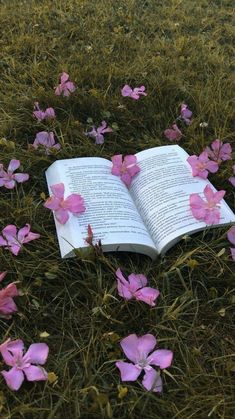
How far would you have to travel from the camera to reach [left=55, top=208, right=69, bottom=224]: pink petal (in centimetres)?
149

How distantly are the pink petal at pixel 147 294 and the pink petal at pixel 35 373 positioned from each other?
1.00 feet

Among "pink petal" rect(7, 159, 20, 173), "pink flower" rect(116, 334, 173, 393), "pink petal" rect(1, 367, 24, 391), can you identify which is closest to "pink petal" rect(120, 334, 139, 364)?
"pink flower" rect(116, 334, 173, 393)

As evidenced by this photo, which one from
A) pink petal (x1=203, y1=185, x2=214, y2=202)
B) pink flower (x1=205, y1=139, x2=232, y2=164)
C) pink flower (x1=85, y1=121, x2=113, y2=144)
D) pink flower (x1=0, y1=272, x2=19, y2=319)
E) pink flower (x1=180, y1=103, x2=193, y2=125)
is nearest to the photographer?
pink flower (x1=0, y1=272, x2=19, y2=319)

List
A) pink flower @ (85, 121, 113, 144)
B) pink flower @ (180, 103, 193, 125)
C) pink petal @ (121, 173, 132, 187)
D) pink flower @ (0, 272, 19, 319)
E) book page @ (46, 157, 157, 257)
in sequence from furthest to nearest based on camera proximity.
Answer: pink flower @ (180, 103, 193, 125), pink flower @ (85, 121, 113, 144), pink petal @ (121, 173, 132, 187), book page @ (46, 157, 157, 257), pink flower @ (0, 272, 19, 319)

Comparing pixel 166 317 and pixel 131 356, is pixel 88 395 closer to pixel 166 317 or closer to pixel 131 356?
pixel 131 356

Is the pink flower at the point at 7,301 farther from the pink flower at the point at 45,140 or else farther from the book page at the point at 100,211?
the pink flower at the point at 45,140

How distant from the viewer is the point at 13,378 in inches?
45.9

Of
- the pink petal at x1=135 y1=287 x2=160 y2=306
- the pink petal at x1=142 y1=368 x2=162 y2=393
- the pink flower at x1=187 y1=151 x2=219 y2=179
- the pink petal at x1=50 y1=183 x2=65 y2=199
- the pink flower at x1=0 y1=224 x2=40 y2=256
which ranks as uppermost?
the pink petal at x1=50 y1=183 x2=65 y2=199

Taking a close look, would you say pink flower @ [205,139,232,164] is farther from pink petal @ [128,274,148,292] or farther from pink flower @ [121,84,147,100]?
pink petal @ [128,274,148,292]

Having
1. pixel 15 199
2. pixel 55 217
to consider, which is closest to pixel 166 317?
pixel 55 217

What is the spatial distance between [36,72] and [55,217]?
989 mm

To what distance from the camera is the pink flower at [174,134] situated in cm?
198

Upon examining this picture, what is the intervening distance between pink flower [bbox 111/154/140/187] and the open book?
2cm

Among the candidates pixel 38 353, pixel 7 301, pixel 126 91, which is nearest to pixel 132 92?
pixel 126 91
